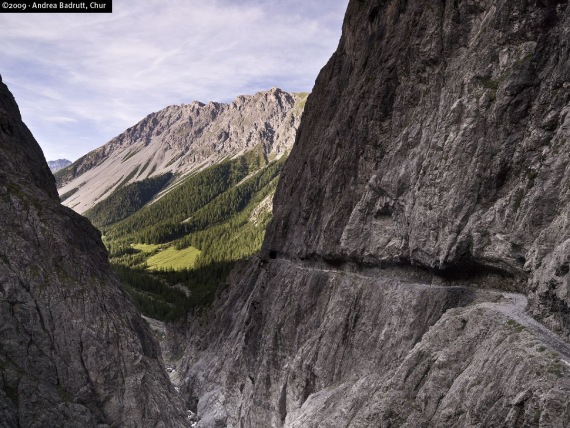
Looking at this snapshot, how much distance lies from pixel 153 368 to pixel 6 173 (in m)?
32.0

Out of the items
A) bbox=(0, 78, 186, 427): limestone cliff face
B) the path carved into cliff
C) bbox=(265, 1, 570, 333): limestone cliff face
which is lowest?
bbox=(0, 78, 186, 427): limestone cliff face

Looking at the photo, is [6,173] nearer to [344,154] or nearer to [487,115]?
[344,154]

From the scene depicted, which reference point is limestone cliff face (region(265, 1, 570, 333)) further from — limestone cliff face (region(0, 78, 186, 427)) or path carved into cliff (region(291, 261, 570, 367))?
limestone cliff face (region(0, 78, 186, 427))

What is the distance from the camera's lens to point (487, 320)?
23031 mm

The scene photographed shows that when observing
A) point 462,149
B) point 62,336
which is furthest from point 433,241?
point 62,336

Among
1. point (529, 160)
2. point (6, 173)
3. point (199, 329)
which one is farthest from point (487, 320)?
point (199, 329)

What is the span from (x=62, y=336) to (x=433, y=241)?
132 feet

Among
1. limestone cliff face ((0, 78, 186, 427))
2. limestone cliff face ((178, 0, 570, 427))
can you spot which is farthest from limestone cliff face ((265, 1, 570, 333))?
limestone cliff face ((0, 78, 186, 427))

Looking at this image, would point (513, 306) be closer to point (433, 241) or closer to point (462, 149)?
point (433, 241)

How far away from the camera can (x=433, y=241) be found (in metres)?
32.1

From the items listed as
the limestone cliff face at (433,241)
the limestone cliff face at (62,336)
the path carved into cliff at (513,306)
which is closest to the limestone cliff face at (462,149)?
the limestone cliff face at (433,241)

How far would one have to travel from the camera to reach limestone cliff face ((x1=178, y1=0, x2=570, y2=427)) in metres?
21.1

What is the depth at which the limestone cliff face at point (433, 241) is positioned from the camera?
21094 mm

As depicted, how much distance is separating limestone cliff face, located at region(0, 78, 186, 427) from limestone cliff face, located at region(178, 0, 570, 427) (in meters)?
14.0
